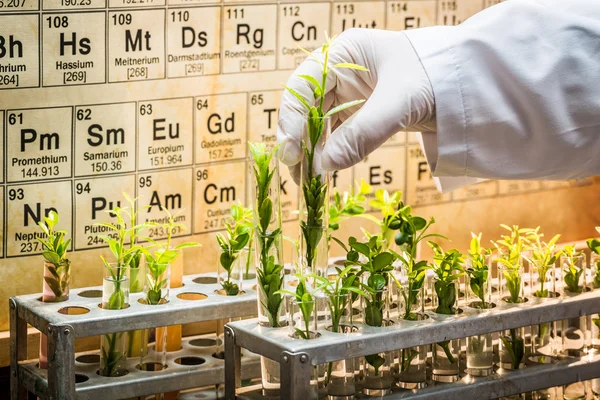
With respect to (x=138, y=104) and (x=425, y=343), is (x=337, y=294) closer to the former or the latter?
(x=425, y=343)

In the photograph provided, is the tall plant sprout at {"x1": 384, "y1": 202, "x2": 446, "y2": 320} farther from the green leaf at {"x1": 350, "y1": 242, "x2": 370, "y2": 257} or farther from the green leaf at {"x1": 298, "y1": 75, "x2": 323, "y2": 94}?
the green leaf at {"x1": 298, "y1": 75, "x2": 323, "y2": 94}

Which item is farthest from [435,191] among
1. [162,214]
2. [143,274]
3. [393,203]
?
[143,274]

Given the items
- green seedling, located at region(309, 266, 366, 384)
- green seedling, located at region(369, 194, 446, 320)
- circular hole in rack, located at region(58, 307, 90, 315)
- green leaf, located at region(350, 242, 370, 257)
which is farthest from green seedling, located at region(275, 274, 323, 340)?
circular hole in rack, located at region(58, 307, 90, 315)

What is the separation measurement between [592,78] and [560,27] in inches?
4.0

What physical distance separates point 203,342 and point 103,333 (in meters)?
0.37

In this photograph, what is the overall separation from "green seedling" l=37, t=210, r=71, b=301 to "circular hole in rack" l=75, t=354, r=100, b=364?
0.42 feet

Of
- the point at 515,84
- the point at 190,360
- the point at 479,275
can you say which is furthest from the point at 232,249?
the point at 515,84

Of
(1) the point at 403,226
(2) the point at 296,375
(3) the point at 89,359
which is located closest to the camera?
(2) the point at 296,375

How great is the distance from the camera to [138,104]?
6.35 ft

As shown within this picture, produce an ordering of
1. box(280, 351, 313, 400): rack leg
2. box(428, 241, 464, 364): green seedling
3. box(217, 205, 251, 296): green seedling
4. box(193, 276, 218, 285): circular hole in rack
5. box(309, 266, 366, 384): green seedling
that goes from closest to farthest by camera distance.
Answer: box(280, 351, 313, 400): rack leg, box(309, 266, 366, 384): green seedling, box(428, 241, 464, 364): green seedling, box(217, 205, 251, 296): green seedling, box(193, 276, 218, 285): circular hole in rack

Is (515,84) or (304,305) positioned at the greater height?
(515,84)

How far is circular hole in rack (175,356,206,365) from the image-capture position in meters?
1.80

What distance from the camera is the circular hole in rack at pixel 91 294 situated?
1.77 metres

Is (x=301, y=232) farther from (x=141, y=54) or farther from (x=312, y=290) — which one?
(x=141, y=54)
